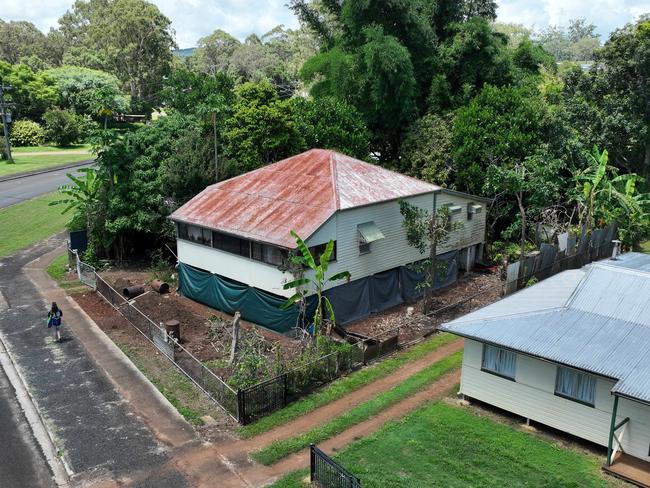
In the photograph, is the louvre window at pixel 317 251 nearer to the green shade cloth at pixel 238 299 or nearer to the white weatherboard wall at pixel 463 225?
the green shade cloth at pixel 238 299

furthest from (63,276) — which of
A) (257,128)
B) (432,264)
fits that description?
(432,264)

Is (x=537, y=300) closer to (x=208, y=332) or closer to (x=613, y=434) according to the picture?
(x=613, y=434)

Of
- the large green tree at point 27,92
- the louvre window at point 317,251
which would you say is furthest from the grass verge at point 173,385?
the large green tree at point 27,92

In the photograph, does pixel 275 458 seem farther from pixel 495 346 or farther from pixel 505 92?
pixel 505 92

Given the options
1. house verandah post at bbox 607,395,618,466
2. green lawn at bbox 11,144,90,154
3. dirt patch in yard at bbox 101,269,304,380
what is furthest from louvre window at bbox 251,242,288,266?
green lawn at bbox 11,144,90,154

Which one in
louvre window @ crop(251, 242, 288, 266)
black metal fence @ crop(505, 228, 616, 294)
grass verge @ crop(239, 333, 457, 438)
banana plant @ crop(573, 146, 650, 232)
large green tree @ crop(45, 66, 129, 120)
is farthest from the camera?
large green tree @ crop(45, 66, 129, 120)

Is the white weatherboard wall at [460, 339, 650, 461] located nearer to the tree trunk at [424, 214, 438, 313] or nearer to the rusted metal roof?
the tree trunk at [424, 214, 438, 313]

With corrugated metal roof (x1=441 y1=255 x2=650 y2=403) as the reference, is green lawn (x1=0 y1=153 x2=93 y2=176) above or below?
above
